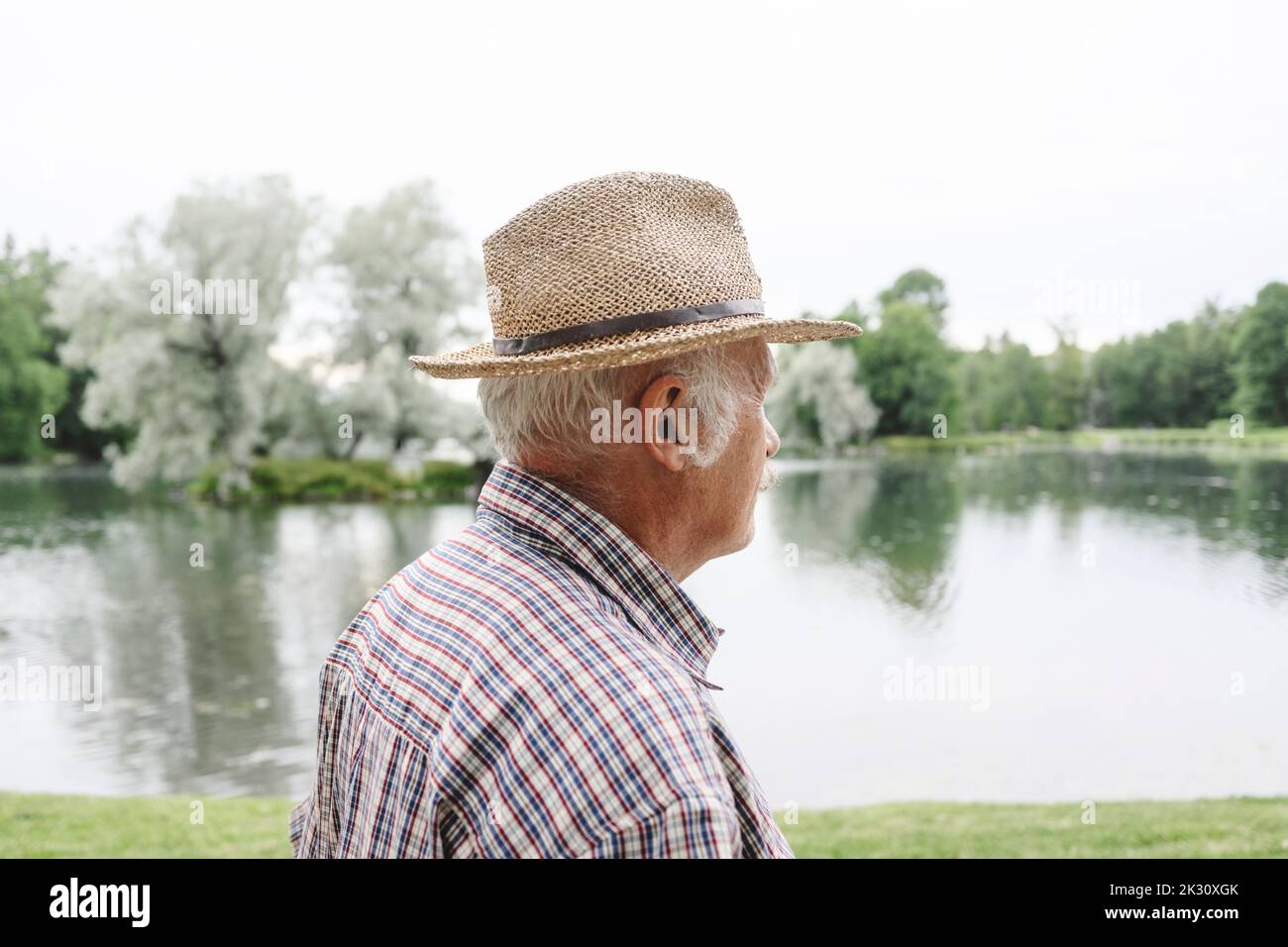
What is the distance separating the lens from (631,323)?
132 centimetres

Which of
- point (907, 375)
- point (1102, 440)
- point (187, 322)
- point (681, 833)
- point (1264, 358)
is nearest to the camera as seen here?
point (681, 833)

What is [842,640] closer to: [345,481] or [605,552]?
[605,552]

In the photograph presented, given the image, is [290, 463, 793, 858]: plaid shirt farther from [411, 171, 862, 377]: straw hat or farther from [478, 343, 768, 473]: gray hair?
[411, 171, 862, 377]: straw hat

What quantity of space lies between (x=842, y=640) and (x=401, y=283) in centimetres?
2210

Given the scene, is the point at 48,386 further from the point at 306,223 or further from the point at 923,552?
the point at 923,552

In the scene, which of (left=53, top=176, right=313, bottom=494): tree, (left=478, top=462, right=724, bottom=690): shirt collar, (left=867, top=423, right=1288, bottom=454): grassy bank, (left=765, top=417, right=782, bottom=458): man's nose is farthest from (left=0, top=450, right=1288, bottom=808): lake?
(left=478, top=462, right=724, bottom=690): shirt collar

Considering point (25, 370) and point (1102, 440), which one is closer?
point (25, 370)

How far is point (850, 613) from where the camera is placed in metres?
17.7

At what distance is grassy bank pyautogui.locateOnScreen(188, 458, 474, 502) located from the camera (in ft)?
106

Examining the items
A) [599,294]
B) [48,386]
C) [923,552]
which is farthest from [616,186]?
[48,386]

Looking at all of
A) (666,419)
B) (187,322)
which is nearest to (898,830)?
(666,419)

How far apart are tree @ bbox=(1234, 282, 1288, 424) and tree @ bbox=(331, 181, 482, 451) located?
Answer: 2310 centimetres

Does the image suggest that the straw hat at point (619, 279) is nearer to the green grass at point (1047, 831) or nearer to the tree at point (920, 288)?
the green grass at point (1047, 831)

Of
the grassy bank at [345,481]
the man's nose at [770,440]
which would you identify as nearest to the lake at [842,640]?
the grassy bank at [345,481]
